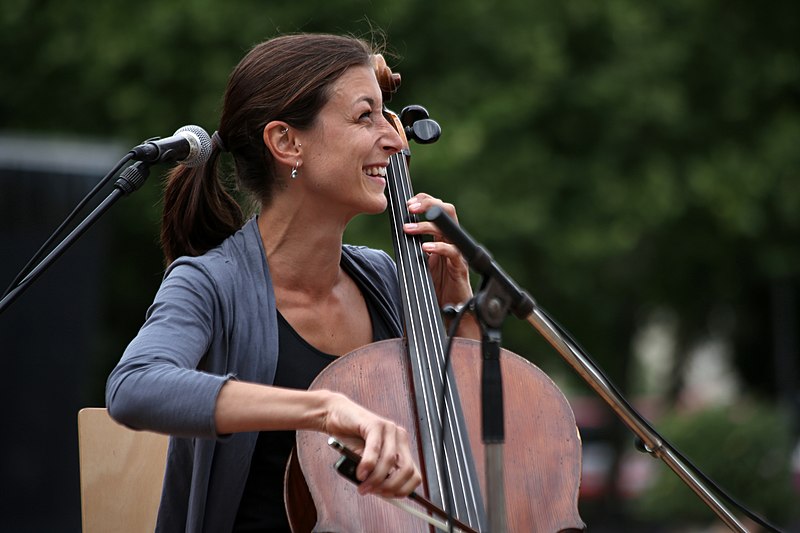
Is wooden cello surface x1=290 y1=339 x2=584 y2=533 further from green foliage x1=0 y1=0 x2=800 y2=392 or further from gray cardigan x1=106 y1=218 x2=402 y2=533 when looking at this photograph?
green foliage x1=0 y1=0 x2=800 y2=392

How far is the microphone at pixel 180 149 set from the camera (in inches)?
106

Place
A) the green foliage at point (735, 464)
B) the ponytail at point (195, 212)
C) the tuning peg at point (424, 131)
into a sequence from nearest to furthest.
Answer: the ponytail at point (195, 212) < the tuning peg at point (424, 131) < the green foliage at point (735, 464)

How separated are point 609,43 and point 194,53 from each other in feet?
11.7

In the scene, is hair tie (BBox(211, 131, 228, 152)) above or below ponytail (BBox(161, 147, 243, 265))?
above

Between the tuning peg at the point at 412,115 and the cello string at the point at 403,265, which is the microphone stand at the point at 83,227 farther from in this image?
the tuning peg at the point at 412,115

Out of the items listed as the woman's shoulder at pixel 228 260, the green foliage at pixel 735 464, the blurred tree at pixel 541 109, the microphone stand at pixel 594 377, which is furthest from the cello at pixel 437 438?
the green foliage at pixel 735 464

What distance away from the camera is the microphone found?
8.87 feet

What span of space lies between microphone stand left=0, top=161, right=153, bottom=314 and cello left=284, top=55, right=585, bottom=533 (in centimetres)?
62

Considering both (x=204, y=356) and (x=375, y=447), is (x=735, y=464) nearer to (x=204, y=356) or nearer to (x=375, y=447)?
(x=204, y=356)

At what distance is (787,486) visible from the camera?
28.8 ft

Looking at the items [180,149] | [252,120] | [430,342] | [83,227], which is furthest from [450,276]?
[83,227]

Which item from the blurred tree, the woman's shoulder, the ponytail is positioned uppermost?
the blurred tree

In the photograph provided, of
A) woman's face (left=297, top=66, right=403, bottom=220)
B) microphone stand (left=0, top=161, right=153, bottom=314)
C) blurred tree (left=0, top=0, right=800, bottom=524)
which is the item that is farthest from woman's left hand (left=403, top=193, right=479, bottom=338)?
blurred tree (left=0, top=0, right=800, bottom=524)

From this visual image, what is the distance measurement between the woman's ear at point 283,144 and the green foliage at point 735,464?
21.3 ft
